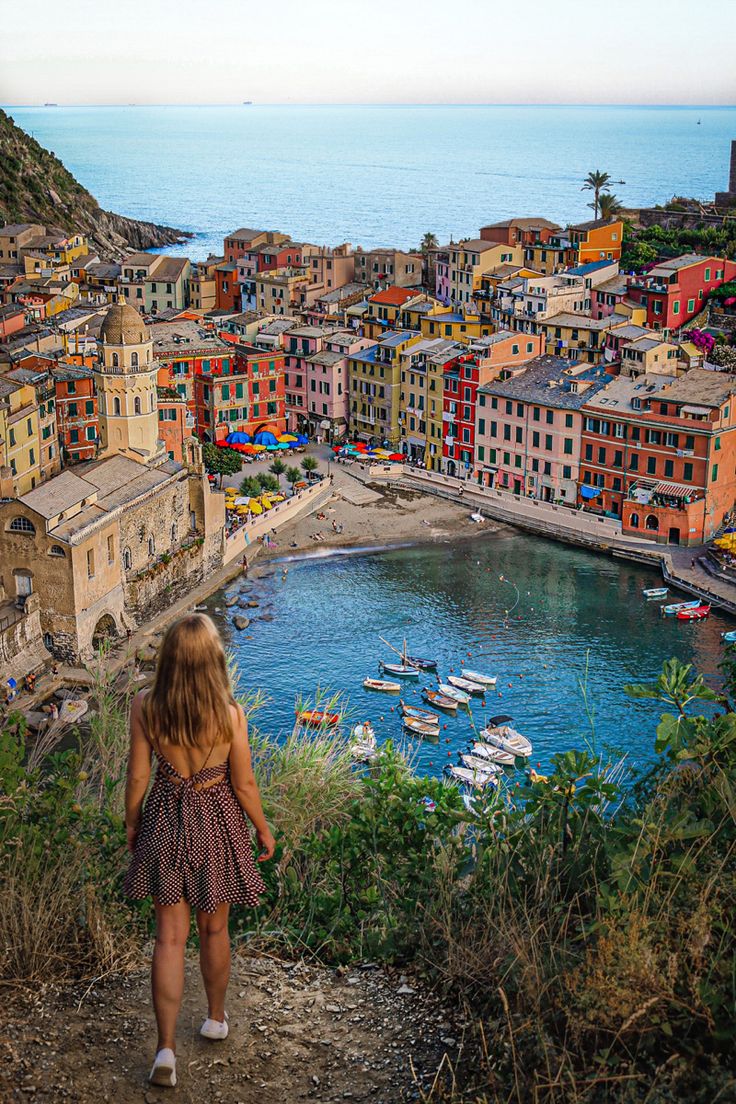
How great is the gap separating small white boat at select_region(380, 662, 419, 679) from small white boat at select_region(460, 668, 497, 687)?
1166mm

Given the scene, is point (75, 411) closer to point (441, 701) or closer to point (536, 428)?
point (536, 428)

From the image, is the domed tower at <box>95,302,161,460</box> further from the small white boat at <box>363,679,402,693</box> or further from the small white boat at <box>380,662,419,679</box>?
the small white boat at <box>363,679,402,693</box>

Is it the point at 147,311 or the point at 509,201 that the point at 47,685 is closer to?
the point at 147,311

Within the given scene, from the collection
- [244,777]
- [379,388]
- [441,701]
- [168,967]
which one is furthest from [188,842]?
[379,388]

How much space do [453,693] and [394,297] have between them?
102ft

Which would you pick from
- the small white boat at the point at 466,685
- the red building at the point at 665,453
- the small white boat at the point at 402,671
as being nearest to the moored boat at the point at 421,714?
the small white boat at the point at 466,685

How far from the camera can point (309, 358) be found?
53.2 metres

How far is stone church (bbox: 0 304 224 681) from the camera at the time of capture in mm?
29703

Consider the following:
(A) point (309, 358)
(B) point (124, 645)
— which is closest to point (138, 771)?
(B) point (124, 645)

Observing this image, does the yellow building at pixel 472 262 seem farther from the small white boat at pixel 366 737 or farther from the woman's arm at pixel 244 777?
the woman's arm at pixel 244 777

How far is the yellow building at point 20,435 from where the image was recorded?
36.0 m

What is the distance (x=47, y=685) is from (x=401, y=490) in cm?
2012

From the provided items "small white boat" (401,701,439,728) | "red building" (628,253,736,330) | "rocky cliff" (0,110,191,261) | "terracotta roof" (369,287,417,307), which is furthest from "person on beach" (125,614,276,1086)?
"rocky cliff" (0,110,191,261)

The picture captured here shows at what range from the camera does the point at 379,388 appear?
51.4m
